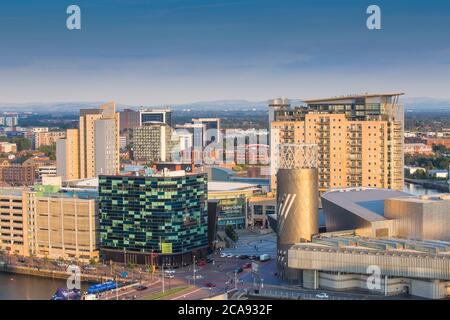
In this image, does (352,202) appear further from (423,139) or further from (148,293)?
(423,139)

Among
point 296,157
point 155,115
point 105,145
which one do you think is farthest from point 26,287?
point 155,115

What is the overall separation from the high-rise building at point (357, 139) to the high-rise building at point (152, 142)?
22.4 m

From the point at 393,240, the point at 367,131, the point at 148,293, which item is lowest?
the point at 148,293

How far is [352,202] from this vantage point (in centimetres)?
2175

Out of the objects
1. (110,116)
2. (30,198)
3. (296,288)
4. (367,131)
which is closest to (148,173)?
(30,198)

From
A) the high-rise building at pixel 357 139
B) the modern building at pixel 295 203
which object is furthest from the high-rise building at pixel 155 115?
the modern building at pixel 295 203

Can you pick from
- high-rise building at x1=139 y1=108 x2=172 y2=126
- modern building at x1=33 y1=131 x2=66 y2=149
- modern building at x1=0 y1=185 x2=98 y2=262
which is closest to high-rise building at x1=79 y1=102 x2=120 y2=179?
modern building at x1=0 y1=185 x2=98 y2=262

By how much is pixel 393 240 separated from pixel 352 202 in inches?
113

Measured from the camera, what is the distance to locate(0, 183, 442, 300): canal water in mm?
21203

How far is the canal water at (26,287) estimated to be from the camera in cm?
2120

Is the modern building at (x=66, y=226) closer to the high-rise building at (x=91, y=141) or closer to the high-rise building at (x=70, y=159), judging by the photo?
the high-rise building at (x=91, y=141)

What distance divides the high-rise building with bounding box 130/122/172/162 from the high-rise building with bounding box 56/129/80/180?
49.4ft

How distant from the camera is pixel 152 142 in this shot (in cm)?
5500

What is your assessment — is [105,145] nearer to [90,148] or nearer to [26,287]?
[90,148]
